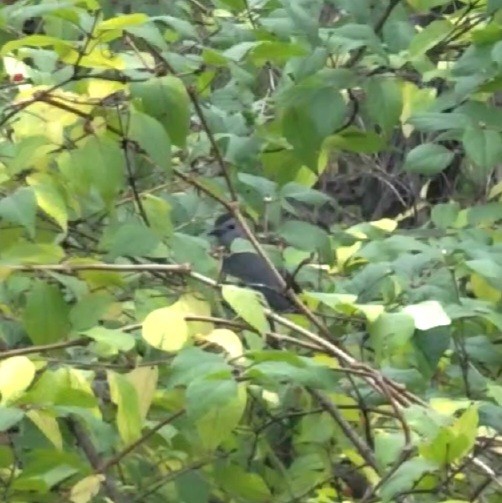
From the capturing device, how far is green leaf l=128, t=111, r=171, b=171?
167 centimetres

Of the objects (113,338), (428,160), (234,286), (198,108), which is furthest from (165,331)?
(428,160)

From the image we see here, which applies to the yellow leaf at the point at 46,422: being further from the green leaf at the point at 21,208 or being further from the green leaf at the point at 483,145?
the green leaf at the point at 483,145

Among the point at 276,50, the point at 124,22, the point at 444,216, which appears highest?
the point at 124,22

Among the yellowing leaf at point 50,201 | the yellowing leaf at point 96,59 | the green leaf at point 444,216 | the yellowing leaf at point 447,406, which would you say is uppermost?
the yellowing leaf at point 96,59

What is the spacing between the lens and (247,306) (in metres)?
1.46

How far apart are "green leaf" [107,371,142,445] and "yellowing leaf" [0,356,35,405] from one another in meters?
0.10

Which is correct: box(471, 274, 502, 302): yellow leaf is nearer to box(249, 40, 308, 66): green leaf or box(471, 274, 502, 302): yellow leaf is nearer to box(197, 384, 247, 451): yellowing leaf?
box(249, 40, 308, 66): green leaf

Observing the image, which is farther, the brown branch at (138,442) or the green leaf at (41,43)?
the brown branch at (138,442)

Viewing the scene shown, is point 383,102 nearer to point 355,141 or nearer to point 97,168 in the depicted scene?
point 355,141

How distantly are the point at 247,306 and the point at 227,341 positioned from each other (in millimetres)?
52

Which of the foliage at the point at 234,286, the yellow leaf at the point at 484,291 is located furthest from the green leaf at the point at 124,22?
the yellow leaf at the point at 484,291

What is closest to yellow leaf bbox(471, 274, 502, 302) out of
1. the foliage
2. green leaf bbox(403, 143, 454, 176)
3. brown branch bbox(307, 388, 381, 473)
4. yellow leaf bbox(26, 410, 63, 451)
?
the foliage

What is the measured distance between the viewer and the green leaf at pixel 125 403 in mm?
1434

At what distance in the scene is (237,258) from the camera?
2.34 metres
